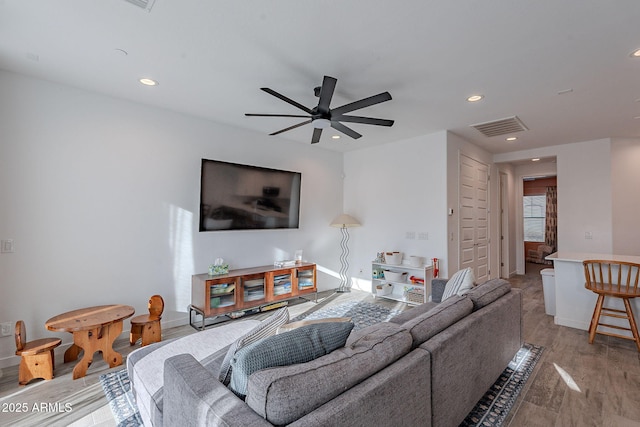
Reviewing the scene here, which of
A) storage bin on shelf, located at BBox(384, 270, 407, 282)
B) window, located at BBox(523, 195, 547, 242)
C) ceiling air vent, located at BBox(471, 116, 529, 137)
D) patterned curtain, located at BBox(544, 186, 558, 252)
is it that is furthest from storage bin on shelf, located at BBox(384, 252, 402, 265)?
window, located at BBox(523, 195, 547, 242)

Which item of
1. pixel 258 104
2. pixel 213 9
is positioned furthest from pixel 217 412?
pixel 258 104

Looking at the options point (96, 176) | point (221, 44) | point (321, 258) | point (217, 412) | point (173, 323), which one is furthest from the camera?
point (321, 258)

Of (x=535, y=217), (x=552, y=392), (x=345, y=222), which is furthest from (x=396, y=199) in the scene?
(x=535, y=217)

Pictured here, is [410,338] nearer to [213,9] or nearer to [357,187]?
[213,9]

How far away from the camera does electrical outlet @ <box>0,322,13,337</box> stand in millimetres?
2594

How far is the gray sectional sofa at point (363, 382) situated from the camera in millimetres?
1004

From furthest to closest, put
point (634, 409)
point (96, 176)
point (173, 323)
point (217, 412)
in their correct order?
point (173, 323) → point (96, 176) → point (634, 409) → point (217, 412)

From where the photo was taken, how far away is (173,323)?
358 centimetres

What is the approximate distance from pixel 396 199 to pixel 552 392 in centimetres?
315

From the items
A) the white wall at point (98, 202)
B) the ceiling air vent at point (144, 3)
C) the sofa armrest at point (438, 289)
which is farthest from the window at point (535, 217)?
the ceiling air vent at point (144, 3)

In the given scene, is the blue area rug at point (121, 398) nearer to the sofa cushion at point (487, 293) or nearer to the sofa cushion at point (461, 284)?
the sofa cushion at point (487, 293)

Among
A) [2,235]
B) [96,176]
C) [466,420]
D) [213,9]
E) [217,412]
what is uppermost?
[213,9]

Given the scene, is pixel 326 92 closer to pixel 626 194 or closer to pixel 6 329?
pixel 6 329

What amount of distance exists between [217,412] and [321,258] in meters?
4.27
